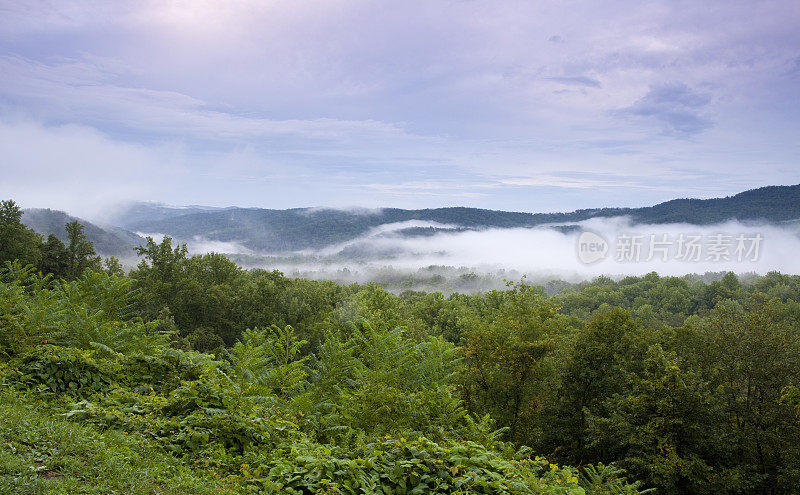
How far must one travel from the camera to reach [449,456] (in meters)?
5.89

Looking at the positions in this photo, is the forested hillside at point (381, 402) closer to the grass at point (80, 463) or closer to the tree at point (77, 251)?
the grass at point (80, 463)

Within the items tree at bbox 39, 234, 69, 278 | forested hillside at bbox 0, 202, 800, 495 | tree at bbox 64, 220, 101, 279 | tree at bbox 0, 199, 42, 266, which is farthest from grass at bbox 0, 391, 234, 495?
tree at bbox 39, 234, 69, 278

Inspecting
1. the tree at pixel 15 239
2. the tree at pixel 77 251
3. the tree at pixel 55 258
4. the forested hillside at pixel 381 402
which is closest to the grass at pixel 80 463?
the forested hillside at pixel 381 402

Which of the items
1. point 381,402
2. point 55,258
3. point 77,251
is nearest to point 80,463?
point 381,402

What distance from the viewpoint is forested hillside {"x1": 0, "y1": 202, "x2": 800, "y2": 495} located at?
18.1 feet

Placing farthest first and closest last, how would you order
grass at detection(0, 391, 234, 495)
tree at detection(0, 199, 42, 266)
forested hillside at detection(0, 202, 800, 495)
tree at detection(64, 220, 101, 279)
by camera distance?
tree at detection(64, 220, 101, 279) → tree at detection(0, 199, 42, 266) → forested hillside at detection(0, 202, 800, 495) → grass at detection(0, 391, 234, 495)

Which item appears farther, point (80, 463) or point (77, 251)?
point (77, 251)

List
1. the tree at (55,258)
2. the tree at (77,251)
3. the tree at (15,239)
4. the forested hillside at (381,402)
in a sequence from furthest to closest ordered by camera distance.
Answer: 1. the tree at (77,251)
2. the tree at (55,258)
3. the tree at (15,239)
4. the forested hillside at (381,402)

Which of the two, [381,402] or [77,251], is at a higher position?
[77,251]

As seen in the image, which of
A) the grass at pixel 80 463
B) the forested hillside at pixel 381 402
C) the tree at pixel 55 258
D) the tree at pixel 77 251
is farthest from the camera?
the tree at pixel 77 251

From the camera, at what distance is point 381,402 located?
10117 millimetres

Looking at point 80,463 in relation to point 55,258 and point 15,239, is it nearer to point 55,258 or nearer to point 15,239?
point 15,239

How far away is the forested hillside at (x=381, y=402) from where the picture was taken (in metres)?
5.52

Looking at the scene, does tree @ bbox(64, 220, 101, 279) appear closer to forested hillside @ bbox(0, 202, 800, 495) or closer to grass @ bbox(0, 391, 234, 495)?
forested hillside @ bbox(0, 202, 800, 495)
